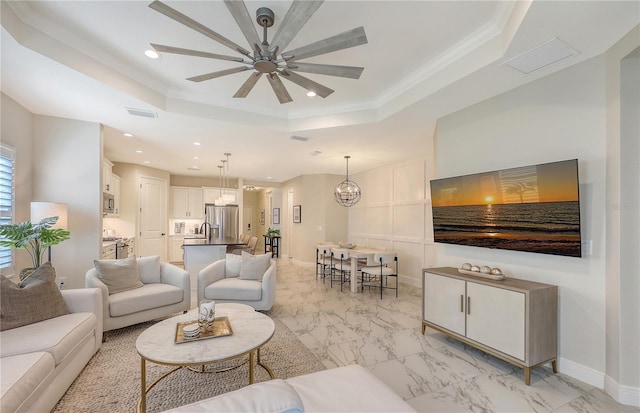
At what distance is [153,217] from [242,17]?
23.2 ft

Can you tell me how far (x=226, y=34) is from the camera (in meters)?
2.47

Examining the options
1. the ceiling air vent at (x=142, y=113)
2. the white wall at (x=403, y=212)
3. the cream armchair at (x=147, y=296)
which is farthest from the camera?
the white wall at (x=403, y=212)

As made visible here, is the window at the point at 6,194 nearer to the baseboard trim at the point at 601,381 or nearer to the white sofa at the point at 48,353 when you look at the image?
the white sofa at the point at 48,353

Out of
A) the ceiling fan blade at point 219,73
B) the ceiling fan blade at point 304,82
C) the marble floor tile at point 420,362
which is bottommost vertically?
the marble floor tile at point 420,362

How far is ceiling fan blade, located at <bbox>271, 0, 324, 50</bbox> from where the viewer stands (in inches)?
62.3

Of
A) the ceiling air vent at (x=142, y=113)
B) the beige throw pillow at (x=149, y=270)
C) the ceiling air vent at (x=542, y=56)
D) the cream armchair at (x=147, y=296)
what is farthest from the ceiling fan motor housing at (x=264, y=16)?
the beige throw pillow at (x=149, y=270)

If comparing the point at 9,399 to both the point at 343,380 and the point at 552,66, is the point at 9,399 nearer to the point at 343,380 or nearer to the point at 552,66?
the point at 343,380

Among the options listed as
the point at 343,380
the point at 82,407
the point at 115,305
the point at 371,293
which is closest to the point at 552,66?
the point at 343,380

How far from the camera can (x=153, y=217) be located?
7.36m

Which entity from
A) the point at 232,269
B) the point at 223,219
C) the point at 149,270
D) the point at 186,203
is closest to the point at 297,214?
the point at 223,219

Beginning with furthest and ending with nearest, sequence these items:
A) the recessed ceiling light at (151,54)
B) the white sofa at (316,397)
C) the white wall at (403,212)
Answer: the white wall at (403,212) < the recessed ceiling light at (151,54) < the white sofa at (316,397)

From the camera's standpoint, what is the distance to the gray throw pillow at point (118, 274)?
3301 millimetres

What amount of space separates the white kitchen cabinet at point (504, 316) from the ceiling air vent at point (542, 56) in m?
1.95

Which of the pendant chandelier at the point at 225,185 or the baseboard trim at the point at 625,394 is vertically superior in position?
the pendant chandelier at the point at 225,185
